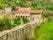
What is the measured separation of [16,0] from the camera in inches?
2313

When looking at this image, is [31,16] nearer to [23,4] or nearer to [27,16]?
[27,16]

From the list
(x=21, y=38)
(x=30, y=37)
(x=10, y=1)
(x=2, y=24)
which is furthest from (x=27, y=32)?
(x=10, y=1)

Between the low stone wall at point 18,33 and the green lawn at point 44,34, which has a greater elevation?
the low stone wall at point 18,33

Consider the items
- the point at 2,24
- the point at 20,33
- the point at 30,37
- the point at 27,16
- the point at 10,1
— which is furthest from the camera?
the point at 10,1

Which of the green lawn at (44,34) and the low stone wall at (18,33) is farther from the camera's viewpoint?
the green lawn at (44,34)

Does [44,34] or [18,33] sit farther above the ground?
[18,33]

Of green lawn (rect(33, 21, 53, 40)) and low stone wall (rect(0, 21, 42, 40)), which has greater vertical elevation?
low stone wall (rect(0, 21, 42, 40))

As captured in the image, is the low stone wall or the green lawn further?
the green lawn

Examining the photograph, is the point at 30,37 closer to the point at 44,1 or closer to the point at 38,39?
the point at 38,39

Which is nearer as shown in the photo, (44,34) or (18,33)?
(18,33)

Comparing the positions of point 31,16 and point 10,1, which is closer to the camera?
point 31,16

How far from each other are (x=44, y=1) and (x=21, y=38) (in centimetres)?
6060

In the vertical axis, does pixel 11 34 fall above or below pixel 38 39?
above

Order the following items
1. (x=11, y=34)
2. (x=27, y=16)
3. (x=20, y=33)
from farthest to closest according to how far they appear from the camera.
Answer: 1. (x=27, y=16)
2. (x=20, y=33)
3. (x=11, y=34)
